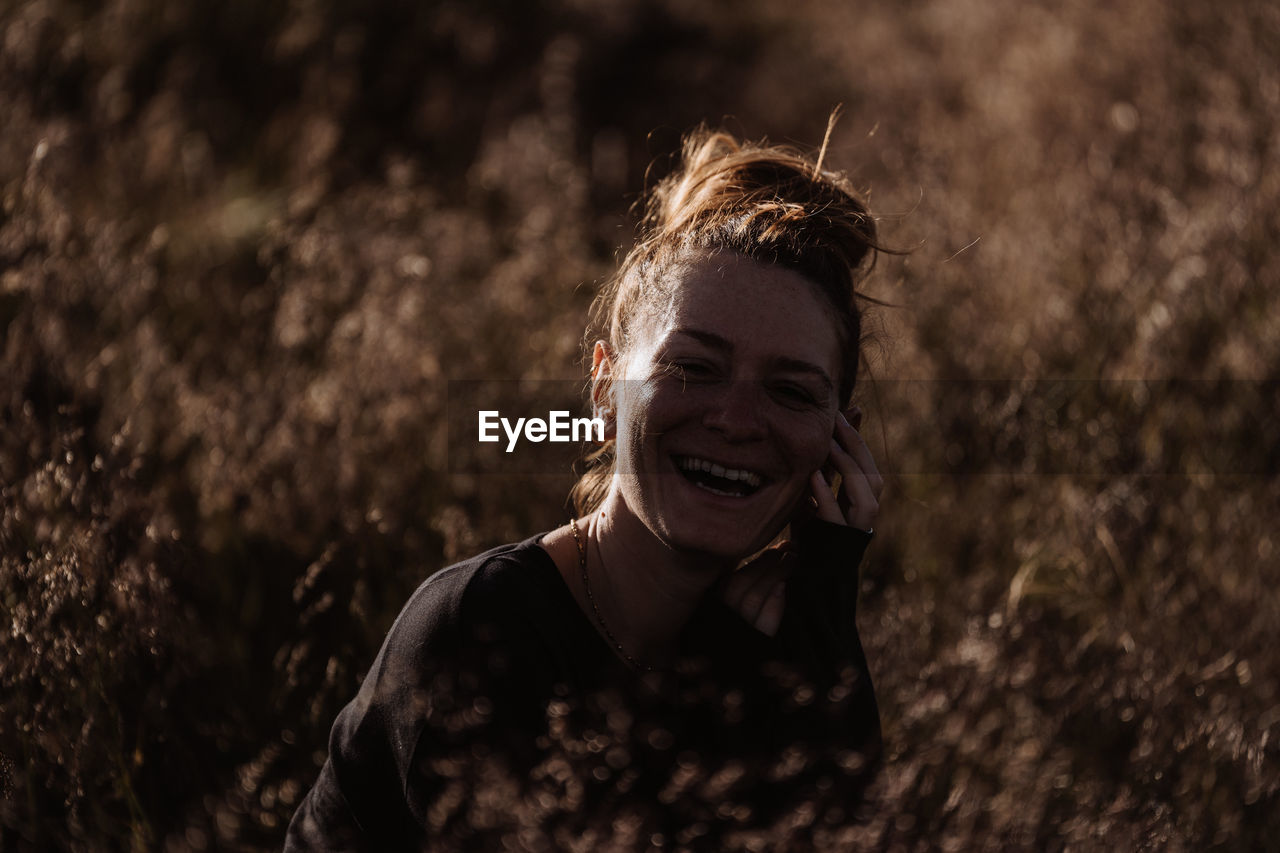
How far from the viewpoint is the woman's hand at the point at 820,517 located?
1894 mm

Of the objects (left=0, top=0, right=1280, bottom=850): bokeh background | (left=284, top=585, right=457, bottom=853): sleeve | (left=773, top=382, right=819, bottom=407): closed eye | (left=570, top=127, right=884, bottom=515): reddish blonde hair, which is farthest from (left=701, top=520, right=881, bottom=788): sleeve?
(left=284, top=585, right=457, bottom=853): sleeve

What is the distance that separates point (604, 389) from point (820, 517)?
0.48 m

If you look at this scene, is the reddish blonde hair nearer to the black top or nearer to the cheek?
the cheek

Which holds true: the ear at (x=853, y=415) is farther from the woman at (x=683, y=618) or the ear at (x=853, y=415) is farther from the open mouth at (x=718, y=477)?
the open mouth at (x=718, y=477)

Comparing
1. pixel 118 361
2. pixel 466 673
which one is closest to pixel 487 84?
pixel 118 361

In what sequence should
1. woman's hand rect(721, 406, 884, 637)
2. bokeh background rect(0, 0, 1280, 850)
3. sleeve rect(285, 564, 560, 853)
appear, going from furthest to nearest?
bokeh background rect(0, 0, 1280, 850) → woman's hand rect(721, 406, 884, 637) → sleeve rect(285, 564, 560, 853)

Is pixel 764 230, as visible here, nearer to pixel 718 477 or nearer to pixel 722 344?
pixel 722 344

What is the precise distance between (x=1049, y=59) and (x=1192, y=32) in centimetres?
68

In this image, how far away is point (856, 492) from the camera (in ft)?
6.30

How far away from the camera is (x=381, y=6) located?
20.5 feet

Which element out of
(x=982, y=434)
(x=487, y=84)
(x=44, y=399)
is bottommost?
(x=982, y=434)

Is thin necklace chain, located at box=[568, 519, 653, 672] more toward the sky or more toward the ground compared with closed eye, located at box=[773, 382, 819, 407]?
more toward the ground

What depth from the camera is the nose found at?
68.6 inches

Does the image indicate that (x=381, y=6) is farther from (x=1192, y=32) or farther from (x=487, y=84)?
(x=1192, y=32)
